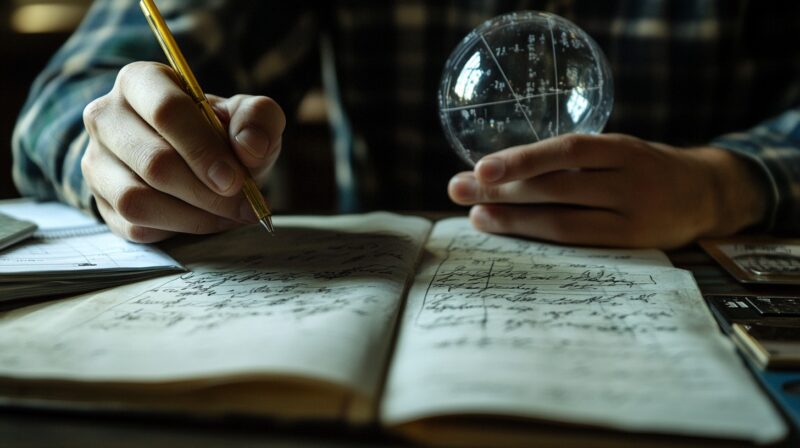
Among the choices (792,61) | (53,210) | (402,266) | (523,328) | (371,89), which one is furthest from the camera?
(371,89)

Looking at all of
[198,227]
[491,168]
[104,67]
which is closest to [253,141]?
[198,227]

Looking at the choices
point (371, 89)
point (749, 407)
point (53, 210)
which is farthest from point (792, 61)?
point (53, 210)

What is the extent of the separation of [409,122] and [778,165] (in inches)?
25.1

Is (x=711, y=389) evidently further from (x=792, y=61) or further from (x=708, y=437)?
A: (x=792, y=61)

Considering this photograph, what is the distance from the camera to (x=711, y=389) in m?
0.36

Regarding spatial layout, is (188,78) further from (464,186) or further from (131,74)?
(464,186)

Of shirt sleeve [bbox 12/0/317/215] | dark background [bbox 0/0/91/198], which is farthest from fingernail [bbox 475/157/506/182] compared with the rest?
dark background [bbox 0/0/91/198]

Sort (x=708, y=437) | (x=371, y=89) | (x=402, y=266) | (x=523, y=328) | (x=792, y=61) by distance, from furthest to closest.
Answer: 1. (x=371, y=89)
2. (x=792, y=61)
3. (x=402, y=266)
4. (x=523, y=328)
5. (x=708, y=437)

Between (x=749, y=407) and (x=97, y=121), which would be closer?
(x=749, y=407)

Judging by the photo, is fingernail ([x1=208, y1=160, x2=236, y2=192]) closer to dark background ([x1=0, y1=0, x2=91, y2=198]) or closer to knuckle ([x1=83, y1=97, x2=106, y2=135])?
knuckle ([x1=83, y1=97, x2=106, y2=135])

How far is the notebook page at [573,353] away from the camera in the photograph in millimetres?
331

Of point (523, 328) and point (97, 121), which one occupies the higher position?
point (97, 121)

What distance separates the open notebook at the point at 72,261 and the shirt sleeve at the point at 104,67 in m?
0.07

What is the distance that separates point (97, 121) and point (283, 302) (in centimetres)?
32
